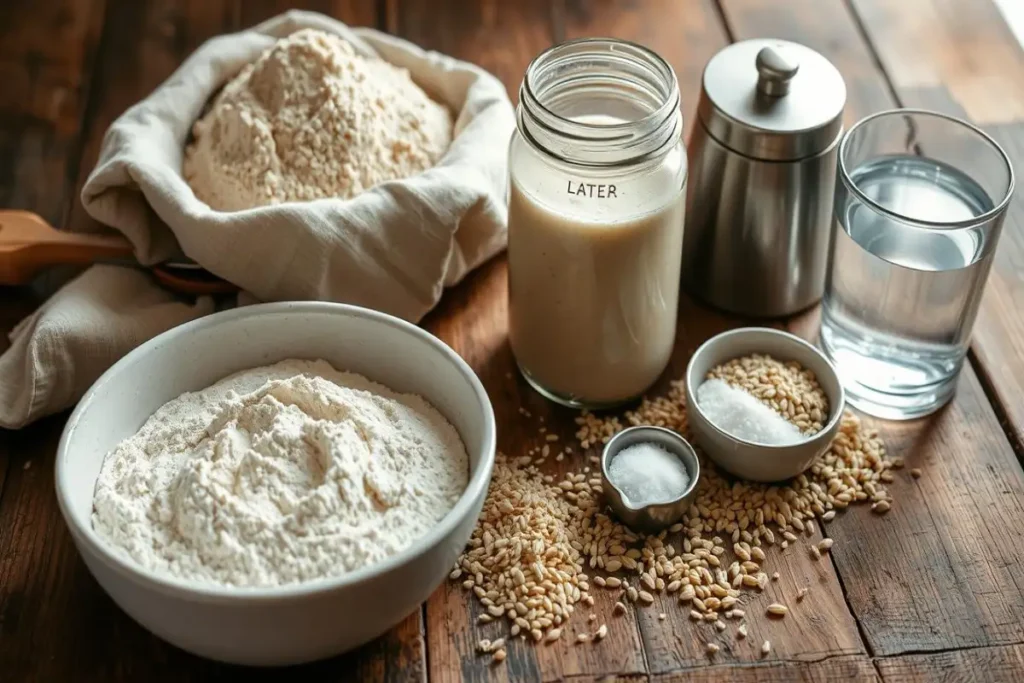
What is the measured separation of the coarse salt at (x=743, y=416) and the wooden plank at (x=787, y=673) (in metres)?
0.22

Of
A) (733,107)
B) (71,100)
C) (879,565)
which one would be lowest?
(879,565)

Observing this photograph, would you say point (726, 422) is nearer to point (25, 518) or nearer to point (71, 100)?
point (25, 518)

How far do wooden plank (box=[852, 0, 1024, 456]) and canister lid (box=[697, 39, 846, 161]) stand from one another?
30cm

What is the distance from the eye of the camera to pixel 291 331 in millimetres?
1160

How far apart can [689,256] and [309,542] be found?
0.61 metres

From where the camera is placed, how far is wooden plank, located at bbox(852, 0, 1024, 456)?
131 cm

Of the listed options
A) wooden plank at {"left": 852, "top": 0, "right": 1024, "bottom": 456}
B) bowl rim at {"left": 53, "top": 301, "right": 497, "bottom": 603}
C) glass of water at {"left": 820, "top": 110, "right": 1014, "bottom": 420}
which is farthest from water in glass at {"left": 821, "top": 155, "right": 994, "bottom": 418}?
bowl rim at {"left": 53, "top": 301, "right": 497, "bottom": 603}

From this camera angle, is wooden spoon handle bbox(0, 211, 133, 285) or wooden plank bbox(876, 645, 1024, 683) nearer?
wooden plank bbox(876, 645, 1024, 683)

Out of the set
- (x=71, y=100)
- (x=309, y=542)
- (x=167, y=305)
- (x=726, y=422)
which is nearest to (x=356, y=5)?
(x=71, y=100)

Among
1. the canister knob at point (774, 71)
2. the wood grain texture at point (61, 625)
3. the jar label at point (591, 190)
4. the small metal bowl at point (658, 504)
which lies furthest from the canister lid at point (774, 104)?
the wood grain texture at point (61, 625)

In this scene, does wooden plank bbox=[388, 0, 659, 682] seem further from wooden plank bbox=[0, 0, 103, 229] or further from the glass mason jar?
wooden plank bbox=[0, 0, 103, 229]

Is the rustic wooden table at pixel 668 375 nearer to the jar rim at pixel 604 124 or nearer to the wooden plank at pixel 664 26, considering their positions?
the wooden plank at pixel 664 26

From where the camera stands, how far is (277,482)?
0.98 m

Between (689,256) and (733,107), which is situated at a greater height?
(733,107)
